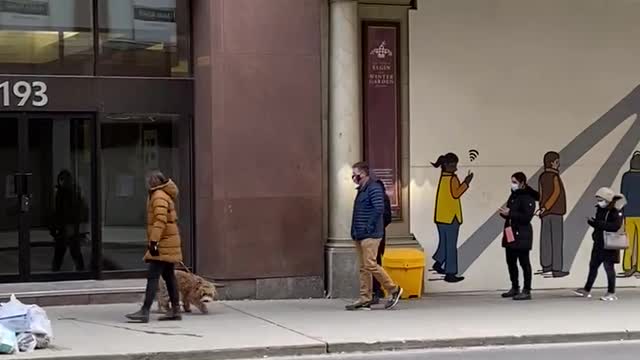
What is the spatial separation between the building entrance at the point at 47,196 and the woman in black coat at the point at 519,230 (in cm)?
635

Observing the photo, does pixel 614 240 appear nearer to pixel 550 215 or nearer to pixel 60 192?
pixel 550 215

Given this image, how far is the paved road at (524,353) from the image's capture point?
33.5 feet

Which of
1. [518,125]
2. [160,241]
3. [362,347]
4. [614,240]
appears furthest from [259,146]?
[614,240]

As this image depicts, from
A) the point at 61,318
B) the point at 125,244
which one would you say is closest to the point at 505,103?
the point at 125,244

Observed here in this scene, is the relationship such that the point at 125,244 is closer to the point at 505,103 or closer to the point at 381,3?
the point at 381,3

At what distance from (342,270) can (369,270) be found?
5.36 feet

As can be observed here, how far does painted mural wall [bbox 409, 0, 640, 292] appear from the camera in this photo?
51.4 ft

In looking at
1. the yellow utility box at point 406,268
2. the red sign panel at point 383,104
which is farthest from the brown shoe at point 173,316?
the red sign panel at point 383,104

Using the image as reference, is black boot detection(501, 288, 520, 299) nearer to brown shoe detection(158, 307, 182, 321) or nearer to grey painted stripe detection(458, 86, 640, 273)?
grey painted stripe detection(458, 86, 640, 273)

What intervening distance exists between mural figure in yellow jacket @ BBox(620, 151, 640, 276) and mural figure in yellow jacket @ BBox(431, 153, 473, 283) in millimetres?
3176

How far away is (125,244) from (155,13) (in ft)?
11.8

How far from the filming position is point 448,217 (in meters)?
15.8

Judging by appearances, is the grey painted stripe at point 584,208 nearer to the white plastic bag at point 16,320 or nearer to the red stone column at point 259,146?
the red stone column at point 259,146

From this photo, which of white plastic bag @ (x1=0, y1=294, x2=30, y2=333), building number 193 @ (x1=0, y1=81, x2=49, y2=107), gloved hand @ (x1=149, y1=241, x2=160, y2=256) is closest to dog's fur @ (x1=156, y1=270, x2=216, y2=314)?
gloved hand @ (x1=149, y1=241, x2=160, y2=256)
